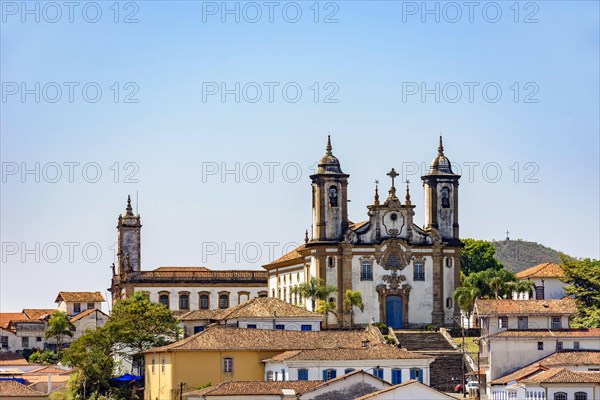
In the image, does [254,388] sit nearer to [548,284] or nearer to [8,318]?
[548,284]

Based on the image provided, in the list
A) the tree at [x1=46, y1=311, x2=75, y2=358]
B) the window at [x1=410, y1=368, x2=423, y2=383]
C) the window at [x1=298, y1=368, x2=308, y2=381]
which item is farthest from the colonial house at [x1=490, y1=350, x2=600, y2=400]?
the tree at [x1=46, y1=311, x2=75, y2=358]

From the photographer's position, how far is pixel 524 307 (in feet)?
294

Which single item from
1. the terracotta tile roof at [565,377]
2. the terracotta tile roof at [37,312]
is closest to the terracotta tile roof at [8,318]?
the terracotta tile roof at [37,312]

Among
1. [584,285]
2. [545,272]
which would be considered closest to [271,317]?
[584,285]

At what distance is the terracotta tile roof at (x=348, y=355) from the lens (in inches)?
3155

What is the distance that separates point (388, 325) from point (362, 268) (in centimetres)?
408

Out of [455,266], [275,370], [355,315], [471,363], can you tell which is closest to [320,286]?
[355,315]

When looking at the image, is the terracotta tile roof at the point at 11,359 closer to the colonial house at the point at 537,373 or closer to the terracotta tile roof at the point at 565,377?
the colonial house at the point at 537,373

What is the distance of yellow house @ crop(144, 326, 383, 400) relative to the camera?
81688mm

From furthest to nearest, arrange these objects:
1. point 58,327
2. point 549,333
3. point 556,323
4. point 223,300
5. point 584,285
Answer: point 223,300, point 58,327, point 584,285, point 556,323, point 549,333

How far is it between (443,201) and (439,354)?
64.1 ft

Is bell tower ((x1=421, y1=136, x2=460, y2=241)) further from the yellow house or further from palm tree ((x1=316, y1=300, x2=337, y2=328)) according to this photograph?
the yellow house

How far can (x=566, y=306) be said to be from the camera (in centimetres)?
8969

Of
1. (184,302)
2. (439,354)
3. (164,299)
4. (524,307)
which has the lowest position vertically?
(439,354)
